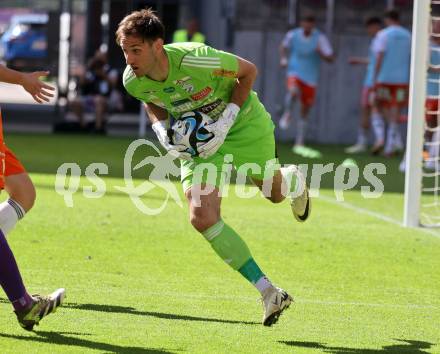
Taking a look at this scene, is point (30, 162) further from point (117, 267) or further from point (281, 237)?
point (117, 267)

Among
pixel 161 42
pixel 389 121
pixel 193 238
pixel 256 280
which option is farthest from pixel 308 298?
pixel 389 121

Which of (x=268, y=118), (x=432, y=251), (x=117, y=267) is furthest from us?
(x=432, y=251)

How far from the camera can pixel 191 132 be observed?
6.70 meters

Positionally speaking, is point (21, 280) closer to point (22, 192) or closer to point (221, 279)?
point (22, 192)

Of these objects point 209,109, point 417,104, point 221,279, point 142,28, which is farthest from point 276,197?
point 417,104

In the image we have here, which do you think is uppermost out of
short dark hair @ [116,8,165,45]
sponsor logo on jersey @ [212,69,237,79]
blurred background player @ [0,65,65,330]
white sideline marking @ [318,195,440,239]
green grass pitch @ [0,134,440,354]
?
short dark hair @ [116,8,165,45]

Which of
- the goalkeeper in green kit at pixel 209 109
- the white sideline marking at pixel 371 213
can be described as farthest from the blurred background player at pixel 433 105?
the goalkeeper in green kit at pixel 209 109

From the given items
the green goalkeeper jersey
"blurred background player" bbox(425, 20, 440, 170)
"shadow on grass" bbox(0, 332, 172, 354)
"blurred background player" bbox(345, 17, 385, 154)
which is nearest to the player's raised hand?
the green goalkeeper jersey

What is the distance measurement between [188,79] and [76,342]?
1735 millimetres

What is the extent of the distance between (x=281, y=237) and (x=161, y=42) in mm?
4008

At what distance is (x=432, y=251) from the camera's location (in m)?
9.61

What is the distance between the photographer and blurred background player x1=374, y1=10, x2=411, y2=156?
18.6 metres

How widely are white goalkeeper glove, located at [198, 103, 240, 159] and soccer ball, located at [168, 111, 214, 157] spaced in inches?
1.1

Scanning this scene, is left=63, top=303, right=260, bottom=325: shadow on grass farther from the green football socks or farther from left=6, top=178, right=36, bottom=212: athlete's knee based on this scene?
left=6, top=178, right=36, bottom=212: athlete's knee
